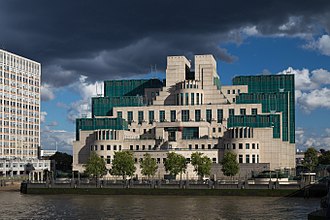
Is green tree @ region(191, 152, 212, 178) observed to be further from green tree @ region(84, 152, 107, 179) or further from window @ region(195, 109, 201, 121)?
window @ region(195, 109, 201, 121)

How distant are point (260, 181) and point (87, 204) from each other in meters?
52.9

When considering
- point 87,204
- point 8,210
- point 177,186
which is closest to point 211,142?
point 177,186

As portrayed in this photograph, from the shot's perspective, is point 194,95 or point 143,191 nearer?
point 143,191

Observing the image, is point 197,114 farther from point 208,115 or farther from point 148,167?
point 148,167

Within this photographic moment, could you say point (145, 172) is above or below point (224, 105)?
below

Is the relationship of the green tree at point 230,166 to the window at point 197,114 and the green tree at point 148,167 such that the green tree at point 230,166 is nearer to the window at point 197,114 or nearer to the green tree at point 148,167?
the green tree at point 148,167

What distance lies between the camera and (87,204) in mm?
107562

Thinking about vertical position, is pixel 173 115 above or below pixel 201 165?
above

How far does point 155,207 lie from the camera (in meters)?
100

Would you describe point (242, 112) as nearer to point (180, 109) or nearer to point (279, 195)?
point (180, 109)

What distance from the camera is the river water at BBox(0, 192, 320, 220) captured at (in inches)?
3435

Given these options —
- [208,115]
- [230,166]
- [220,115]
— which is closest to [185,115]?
[208,115]

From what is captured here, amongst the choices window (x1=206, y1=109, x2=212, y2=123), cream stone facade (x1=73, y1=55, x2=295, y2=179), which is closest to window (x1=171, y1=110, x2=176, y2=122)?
cream stone facade (x1=73, y1=55, x2=295, y2=179)

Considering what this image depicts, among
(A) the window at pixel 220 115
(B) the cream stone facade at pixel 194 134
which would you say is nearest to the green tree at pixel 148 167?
(B) the cream stone facade at pixel 194 134
